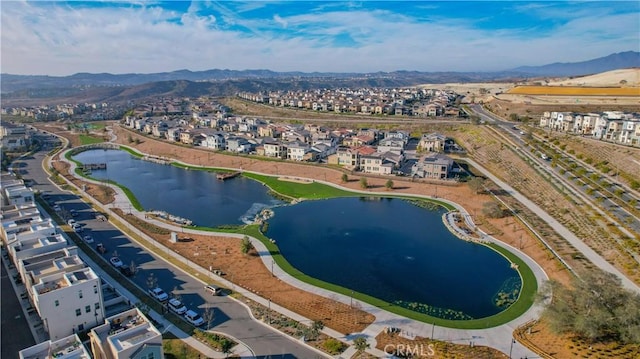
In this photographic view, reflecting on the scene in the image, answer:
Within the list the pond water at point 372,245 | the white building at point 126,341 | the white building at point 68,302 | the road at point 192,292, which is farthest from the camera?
the pond water at point 372,245

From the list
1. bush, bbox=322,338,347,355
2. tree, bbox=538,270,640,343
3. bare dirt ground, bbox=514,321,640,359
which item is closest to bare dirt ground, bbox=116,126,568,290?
tree, bbox=538,270,640,343

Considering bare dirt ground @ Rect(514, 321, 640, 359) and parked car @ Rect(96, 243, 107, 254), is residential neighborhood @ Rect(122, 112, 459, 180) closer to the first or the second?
bare dirt ground @ Rect(514, 321, 640, 359)

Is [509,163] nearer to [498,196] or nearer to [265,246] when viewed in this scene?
[498,196]

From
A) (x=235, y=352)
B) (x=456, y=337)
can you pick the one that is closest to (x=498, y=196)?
(x=456, y=337)

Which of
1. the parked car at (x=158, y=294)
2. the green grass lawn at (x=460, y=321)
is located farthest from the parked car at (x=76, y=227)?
the green grass lawn at (x=460, y=321)

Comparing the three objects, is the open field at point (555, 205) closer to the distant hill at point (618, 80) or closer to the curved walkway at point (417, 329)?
the curved walkway at point (417, 329)

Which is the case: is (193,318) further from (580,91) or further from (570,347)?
(580,91)

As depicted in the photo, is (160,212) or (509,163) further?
(509,163)
